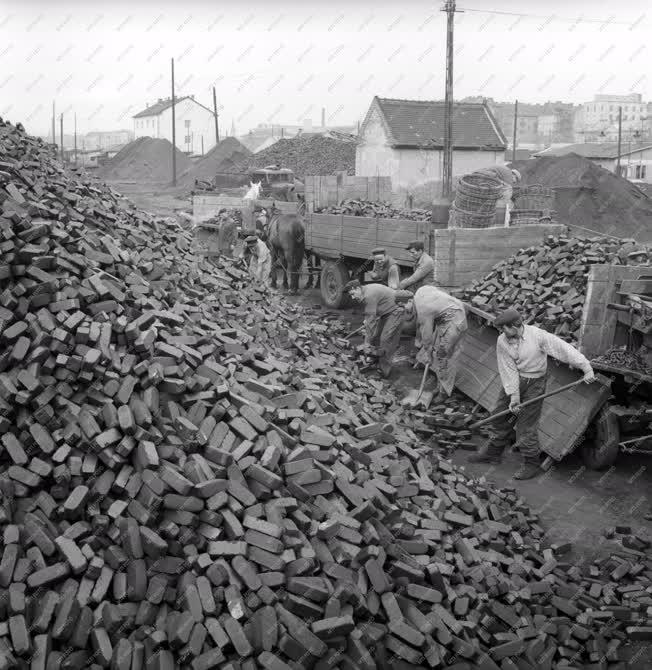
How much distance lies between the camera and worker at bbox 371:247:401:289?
429 inches

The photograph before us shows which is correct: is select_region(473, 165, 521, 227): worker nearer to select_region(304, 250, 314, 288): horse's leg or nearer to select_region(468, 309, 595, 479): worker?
select_region(304, 250, 314, 288): horse's leg

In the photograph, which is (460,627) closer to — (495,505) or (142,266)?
(495,505)

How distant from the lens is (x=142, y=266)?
6848 millimetres

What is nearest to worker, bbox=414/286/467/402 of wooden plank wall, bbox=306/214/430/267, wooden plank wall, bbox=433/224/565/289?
wooden plank wall, bbox=433/224/565/289

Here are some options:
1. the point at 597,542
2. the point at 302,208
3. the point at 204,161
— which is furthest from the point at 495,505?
the point at 204,161

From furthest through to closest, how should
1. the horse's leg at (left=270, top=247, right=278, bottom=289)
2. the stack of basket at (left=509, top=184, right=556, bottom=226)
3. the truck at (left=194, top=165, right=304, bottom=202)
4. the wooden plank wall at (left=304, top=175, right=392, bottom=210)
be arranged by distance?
the truck at (left=194, top=165, right=304, bottom=202) → the wooden plank wall at (left=304, top=175, right=392, bottom=210) → the horse's leg at (left=270, top=247, right=278, bottom=289) → the stack of basket at (left=509, top=184, right=556, bottom=226)

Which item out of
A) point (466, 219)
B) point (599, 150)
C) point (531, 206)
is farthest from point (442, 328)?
point (599, 150)

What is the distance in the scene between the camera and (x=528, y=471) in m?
7.24

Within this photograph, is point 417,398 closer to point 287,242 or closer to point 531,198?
point 287,242

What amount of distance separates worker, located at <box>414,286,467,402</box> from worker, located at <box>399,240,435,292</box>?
139 centimetres

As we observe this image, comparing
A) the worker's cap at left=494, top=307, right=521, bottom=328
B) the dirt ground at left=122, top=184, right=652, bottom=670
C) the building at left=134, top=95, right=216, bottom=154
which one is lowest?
the dirt ground at left=122, top=184, right=652, bottom=670

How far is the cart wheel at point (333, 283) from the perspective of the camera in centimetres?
1426

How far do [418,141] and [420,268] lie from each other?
25.0 meters

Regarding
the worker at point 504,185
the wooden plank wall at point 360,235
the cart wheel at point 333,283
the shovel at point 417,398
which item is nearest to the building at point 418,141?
the wooden plank wall at point 360,235
